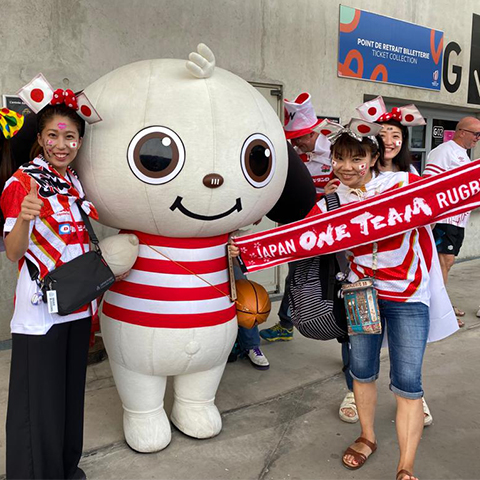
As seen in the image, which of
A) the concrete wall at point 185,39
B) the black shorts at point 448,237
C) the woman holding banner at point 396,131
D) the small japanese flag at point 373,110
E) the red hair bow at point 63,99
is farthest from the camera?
the black shorts at point 448,237

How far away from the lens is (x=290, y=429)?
308 cm

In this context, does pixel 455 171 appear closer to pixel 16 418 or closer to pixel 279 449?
pixel 279 449

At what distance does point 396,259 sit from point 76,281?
1.44m

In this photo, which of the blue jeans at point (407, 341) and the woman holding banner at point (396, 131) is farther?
the woman holding banner at point (396, 131)

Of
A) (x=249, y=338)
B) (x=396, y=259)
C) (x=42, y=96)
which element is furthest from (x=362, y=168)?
(x=249, y=338)

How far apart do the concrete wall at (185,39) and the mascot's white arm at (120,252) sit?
7.36ft

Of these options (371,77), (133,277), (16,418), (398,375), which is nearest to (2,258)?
(133,277)

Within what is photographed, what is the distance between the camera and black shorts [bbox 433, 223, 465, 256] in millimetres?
5012

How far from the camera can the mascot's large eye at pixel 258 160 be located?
8.21 feet

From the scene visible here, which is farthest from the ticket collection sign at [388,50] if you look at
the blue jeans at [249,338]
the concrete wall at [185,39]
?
the blue jeans at [249,338]

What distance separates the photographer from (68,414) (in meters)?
2.35

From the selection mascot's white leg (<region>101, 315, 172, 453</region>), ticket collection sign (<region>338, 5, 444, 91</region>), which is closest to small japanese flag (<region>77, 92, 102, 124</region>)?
mascot's white leg (<region>101, 315, 172, 453</region>)

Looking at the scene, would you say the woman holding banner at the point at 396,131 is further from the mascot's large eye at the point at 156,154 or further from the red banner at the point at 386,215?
the mascot's large eye at the point at 156,154

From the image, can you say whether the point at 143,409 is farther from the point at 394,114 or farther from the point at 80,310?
the point at 394,114
